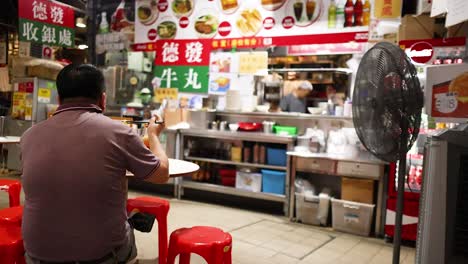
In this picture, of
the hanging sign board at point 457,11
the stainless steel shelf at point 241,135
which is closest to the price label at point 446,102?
the hanging sign board at point 457,11

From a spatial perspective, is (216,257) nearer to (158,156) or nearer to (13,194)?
(158,156)

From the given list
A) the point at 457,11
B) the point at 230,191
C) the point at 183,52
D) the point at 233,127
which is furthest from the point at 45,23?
the point at 457,11

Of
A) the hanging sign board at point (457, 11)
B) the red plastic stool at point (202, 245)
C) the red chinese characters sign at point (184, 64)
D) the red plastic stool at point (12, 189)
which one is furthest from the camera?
the red chinese characters sign at point (184, 64)

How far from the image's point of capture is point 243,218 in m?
4.87

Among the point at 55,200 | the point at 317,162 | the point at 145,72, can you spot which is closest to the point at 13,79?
the point at 145,72

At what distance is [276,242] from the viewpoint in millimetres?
4023

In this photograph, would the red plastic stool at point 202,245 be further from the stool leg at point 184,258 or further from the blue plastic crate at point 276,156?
the blue plastic crate at point 276,156

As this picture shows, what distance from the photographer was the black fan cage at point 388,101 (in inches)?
78.9

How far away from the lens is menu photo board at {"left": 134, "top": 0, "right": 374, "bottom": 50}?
5359 mm

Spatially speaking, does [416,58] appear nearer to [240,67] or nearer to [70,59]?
[240,67]

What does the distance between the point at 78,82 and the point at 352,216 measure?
3.61 m

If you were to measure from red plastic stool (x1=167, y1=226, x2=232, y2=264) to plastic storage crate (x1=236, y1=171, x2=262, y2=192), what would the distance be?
294cm

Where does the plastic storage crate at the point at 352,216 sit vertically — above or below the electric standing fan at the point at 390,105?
below

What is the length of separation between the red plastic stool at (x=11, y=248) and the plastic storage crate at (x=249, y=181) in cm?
343
